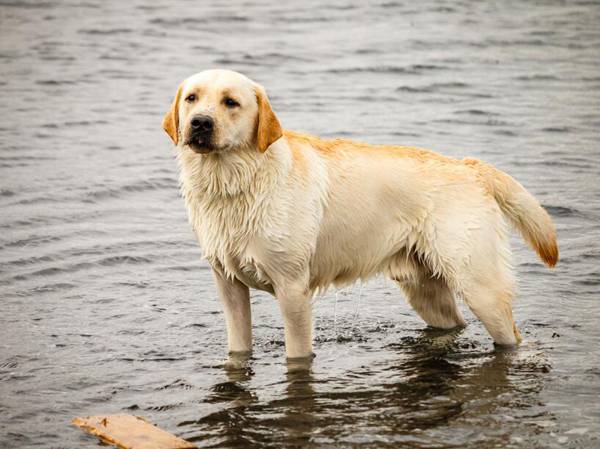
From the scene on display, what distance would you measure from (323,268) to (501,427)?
65.3 inches

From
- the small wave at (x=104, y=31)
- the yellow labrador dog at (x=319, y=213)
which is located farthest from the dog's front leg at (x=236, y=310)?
the small wave at (x=104, y=31)

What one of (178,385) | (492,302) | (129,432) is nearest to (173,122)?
(178,385)

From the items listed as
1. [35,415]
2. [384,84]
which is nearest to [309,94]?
[384,84]

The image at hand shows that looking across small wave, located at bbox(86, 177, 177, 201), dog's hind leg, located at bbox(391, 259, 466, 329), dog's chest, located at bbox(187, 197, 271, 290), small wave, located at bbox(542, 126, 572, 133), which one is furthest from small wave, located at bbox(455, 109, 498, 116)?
dog's chest, located at bbox(187, 197, 271, 290)

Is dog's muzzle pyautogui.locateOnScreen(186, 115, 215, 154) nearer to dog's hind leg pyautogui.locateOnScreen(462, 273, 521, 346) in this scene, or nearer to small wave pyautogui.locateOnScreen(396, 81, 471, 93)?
dog's hind leg pyautogui.locateOnScreen(462, 273, 521, 346)

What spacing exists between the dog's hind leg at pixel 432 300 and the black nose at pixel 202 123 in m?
1.95

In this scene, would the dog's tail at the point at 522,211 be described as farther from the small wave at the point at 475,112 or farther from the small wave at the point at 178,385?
the small wave at the point at 475,112

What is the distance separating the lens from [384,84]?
1862 centimetres

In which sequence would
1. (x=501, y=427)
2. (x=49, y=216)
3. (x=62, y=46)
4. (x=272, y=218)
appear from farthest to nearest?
(x=62, y=46) < (x=49, y=216) < (x=272, y=218) < (x=501, y=427)

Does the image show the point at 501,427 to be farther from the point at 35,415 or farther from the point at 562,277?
the point at 562,277

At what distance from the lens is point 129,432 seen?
603 centimetres

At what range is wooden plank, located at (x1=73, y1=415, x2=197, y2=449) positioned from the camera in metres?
5.83

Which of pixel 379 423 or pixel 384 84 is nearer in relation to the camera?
pixel 379 423

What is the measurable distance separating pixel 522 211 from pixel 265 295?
106 inches
